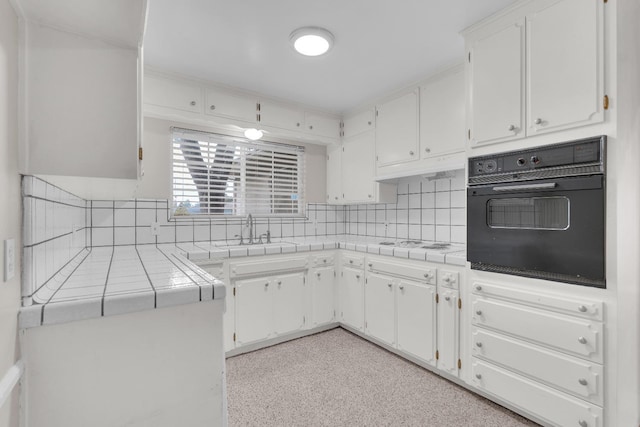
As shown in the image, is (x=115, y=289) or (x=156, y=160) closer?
(x=115, y=289)

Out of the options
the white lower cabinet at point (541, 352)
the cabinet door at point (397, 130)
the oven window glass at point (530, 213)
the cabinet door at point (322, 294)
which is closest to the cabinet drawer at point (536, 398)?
the white lower cabinet at point (541, 352)

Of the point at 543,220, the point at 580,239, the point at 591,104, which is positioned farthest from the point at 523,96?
the point at 580,239

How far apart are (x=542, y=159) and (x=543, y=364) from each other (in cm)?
106

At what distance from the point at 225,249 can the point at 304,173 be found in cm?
147

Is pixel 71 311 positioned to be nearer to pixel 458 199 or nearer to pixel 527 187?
pixel 527 187

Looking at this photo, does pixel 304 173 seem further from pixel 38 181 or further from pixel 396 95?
pixel 38 181

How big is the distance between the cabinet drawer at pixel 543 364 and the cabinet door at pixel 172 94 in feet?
8.79

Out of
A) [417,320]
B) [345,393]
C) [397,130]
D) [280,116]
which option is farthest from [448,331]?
[280,116]

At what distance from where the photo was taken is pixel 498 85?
1.83m

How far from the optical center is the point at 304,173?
3.63 m

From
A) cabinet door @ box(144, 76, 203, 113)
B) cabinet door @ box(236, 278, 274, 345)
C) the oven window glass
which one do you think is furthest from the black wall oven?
cabinet door @ box(144, 76, 203, 113)

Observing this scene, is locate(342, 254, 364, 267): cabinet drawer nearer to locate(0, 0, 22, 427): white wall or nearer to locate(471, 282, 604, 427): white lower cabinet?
locate(471, 282, 604, 427): white lower cabinet

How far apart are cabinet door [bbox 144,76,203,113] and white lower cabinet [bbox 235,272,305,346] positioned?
151cm

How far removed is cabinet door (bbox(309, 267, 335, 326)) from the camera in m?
2.98
